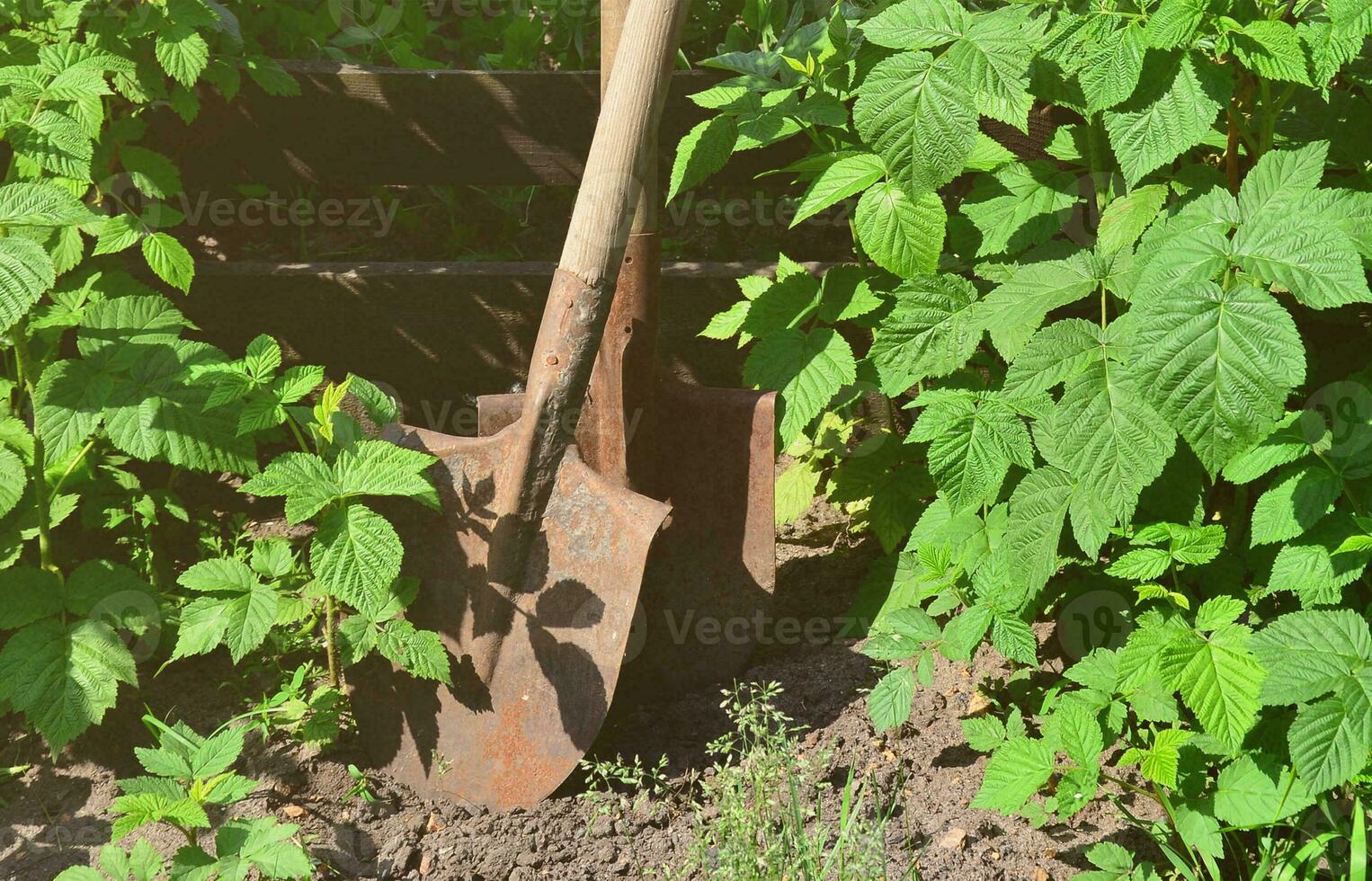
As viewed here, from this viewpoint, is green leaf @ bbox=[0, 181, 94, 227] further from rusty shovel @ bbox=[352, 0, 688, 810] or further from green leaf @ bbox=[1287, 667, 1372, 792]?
green leaf @ bbox=[1287, 667, 1372, 792]

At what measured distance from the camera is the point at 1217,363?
142 cm

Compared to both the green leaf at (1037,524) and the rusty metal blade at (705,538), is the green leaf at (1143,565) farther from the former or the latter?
the rusty metal blade at (705,538)

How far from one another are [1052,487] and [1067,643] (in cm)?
47

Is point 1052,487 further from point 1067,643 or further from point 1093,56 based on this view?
point 1093,56

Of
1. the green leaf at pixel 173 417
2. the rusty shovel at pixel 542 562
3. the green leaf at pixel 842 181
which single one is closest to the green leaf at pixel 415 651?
the rusty shovel at pixel 542 562

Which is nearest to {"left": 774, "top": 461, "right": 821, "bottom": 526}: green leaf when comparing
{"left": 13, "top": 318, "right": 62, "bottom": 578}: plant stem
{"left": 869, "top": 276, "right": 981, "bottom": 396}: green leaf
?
{"left": 869, "top": 276, "right": 981, "bottom": 396}: green leaf

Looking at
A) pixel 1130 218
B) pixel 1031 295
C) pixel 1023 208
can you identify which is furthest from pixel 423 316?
pixel 1130 218

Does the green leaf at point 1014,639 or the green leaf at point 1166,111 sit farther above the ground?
the green leaf at point 1166,111

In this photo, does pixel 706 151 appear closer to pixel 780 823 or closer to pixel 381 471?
pixel 381 471

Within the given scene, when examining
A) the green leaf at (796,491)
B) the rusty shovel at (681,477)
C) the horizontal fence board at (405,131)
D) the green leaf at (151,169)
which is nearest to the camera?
the rusty shovel at (681,477)

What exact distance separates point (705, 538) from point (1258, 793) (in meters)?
1.12

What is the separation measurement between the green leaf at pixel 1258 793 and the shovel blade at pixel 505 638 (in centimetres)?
100

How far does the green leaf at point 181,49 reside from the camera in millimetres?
2336

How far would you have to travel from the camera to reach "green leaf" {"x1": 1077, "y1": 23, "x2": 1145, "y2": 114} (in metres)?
1.61
